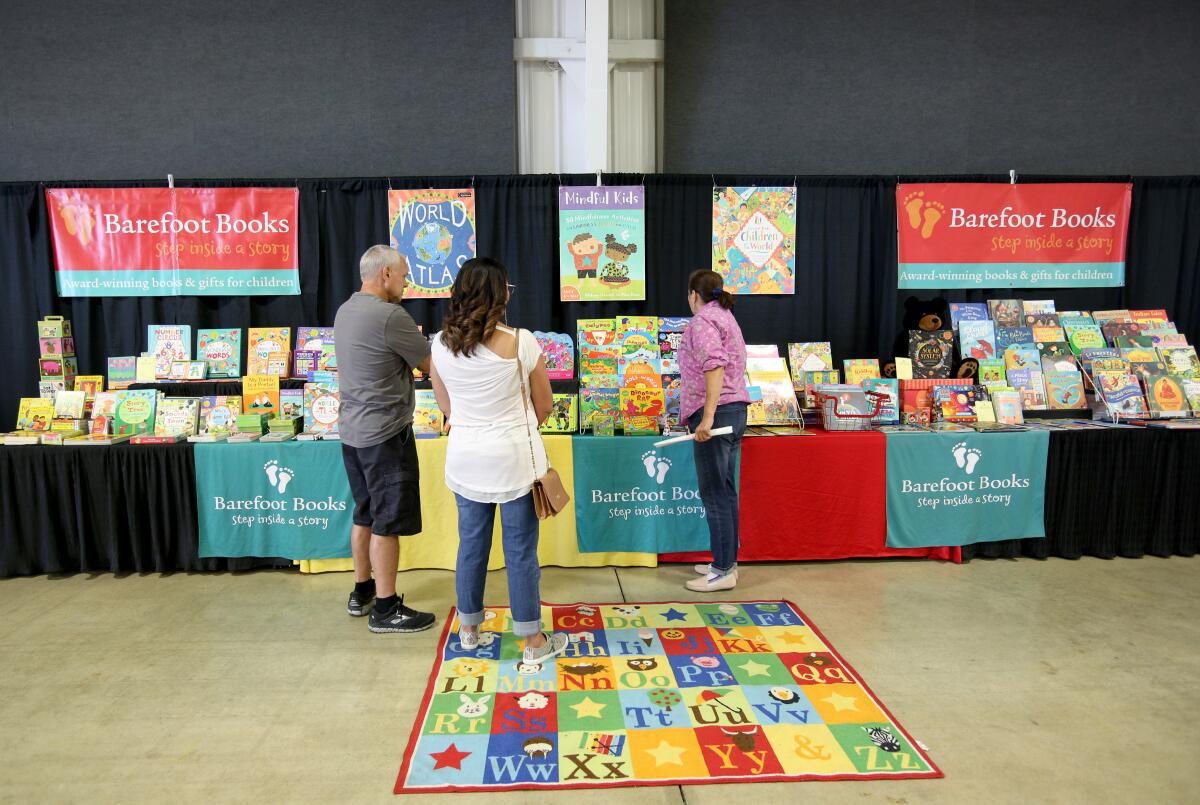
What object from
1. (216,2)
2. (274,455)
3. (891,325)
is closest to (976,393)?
(891,325)

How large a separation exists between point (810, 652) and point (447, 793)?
1548 millimetres

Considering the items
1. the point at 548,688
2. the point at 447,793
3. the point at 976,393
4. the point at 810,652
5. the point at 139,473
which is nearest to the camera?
the point at 447,793

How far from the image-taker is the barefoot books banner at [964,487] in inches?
152

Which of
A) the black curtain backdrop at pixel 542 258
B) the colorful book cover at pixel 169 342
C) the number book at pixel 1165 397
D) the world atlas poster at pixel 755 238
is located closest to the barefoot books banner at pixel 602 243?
the black curtain backdrop at pixel 542 258

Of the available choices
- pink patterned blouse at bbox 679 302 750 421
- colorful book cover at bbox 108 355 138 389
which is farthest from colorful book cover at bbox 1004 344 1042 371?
colorful book cover at bbox 108 355 138 389

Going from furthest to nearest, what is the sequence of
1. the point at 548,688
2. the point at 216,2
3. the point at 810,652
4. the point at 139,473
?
the point at 216,2 → the point at 139,473 → the point at 810,652 → the point at 548,688

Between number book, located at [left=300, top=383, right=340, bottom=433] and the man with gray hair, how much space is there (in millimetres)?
907

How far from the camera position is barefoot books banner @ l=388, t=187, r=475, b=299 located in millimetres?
4305

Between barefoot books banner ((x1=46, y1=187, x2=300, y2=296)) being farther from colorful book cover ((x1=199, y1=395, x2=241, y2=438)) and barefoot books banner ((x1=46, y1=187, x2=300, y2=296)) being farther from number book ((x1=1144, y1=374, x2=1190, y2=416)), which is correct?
number book ((x1=1144, y1=374, x2=1190, y2=416))

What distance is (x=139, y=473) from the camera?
12.2 ft

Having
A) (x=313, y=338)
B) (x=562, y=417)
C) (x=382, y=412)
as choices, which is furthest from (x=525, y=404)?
(x=313, y=338)

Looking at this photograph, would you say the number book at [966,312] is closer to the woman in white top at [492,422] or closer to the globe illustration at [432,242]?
the woman in white top at [492,422]

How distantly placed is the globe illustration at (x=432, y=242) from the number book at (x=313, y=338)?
2.45ft

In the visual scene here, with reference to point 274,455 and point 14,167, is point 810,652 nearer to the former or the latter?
point 274,455
